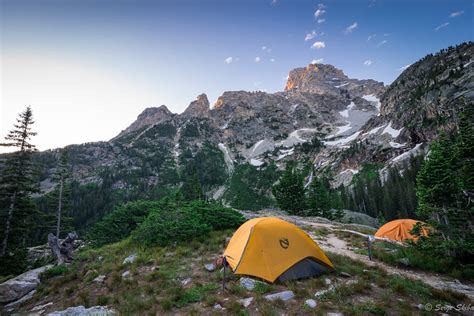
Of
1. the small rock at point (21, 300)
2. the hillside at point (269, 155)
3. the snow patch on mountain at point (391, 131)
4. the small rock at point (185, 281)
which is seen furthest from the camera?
the snow patch on mountain at point (391, 131)

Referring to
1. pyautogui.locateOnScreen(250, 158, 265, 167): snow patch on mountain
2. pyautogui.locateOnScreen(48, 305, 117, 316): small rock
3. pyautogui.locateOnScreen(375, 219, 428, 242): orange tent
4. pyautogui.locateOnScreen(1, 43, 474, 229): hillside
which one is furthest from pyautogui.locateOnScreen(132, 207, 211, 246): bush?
pyautogui.locateOnScreen(250, 158, 265, 167): snow patch on mountain

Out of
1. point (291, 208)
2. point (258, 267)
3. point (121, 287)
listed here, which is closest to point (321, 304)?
point (258, 267)

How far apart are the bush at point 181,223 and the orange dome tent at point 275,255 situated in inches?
213

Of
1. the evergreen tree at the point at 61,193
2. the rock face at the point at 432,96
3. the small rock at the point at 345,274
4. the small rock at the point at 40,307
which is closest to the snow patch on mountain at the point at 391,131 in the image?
the rock face at the point at 432,96

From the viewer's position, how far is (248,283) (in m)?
7.50

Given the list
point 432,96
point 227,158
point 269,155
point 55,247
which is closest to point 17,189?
point 55,247

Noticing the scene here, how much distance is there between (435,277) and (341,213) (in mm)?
38223

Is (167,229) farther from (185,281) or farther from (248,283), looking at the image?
(248,283)

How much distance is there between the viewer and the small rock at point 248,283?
723cm

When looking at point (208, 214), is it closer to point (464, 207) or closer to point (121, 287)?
point (121, 287)

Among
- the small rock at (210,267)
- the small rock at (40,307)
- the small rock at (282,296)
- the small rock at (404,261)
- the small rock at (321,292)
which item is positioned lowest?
the small rock at (40,307)

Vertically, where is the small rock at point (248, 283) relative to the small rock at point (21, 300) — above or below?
above

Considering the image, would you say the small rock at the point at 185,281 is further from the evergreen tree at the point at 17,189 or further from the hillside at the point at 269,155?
the hillside at the point at 269,155

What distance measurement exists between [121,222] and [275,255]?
15.5 m
